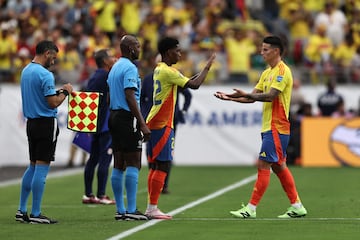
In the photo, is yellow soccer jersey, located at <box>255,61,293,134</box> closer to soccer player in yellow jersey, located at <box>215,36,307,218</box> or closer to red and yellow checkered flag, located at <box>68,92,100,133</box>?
soccer player in yellow jersey, located at <box>215,36,307,218</box>

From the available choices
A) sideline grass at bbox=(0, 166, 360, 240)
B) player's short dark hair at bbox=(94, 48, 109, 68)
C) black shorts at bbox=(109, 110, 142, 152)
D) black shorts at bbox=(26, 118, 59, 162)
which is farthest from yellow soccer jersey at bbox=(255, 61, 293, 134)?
player's short dark hair at bbox=(94, 48, 109, 68)

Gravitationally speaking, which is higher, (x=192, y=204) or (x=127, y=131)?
(x=127, y=131)

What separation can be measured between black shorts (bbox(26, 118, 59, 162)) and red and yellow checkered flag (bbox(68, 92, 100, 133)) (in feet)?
1.49

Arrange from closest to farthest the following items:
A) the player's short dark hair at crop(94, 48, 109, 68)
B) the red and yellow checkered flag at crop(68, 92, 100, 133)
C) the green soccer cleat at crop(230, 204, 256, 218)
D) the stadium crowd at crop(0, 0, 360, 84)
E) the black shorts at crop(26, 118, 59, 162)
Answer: the black shorts at crop(26, 118, 59, 162) < the green soccer cleat at crop(230, 204, 256, 218) < the red and yellow checkered flag at crop(68, 92, 100, 133) < the player's short dark hair at crop(94, 48, 109, 68) < the stadium crowd at crop(0, 0, 360, 84)

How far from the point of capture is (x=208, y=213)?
14109 mm

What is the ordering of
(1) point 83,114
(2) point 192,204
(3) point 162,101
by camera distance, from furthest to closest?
(2) point 192,204 → (1) point 83,114 → (3) point 162,101

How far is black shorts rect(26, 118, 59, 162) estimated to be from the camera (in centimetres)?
1309

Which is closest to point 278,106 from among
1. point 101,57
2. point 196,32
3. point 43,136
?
point 43,136

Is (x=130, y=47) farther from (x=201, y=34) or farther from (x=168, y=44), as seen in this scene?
(x=201, y=34)

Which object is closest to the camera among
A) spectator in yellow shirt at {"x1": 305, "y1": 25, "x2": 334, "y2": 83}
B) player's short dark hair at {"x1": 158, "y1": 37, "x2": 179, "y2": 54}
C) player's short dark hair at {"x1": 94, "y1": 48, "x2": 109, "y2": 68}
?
player's short dark hair at {"x1": 158, "y1": 37, "x2": 179, "y2": 54}

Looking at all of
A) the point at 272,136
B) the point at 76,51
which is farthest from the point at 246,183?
the point at 76,51

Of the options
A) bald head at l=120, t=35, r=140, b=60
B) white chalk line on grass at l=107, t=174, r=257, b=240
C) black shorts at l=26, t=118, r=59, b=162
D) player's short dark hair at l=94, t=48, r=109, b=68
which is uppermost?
bald head at l=120, t=35, r=140, b=60

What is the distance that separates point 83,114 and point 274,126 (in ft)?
7.86

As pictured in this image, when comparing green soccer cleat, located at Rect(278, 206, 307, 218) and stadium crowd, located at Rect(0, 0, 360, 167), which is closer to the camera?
green soccer cleat, located at Rect(278, 206, 307, 218)
